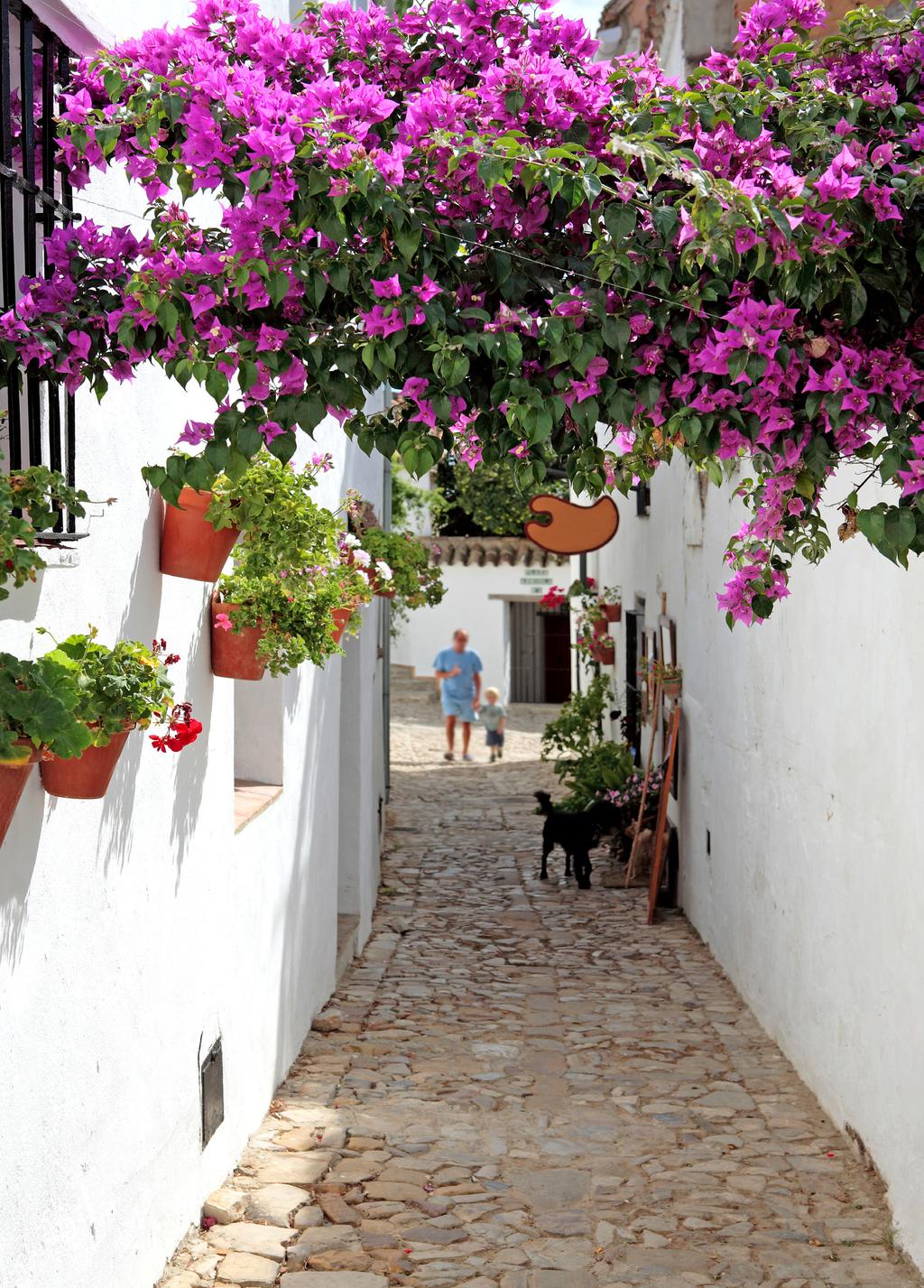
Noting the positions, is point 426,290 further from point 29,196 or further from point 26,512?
point 26,512

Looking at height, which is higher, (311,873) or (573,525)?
(573,525)

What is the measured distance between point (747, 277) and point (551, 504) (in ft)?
30.5

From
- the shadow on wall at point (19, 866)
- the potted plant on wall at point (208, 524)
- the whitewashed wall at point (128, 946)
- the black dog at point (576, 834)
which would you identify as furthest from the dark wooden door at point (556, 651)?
the shadow on wall at point (19, 866)

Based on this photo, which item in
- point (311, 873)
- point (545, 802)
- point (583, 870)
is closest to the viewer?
point (311, 873)

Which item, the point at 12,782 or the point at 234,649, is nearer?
the point at 12,782

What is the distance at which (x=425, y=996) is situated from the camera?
7898 millimetres

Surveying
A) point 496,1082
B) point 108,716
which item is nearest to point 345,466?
point 496,1082

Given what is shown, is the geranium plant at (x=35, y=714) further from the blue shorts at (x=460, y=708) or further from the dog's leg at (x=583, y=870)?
the blue shorts at (x=460, y=708)

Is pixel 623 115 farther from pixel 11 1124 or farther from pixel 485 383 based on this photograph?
pixel 11 1124

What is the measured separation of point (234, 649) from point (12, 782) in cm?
225

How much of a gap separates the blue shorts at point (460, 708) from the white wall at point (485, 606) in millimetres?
8735

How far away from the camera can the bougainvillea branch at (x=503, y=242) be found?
8.11 ft

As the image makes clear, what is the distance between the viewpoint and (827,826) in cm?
597

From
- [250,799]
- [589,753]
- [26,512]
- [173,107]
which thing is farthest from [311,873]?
[589,753]
